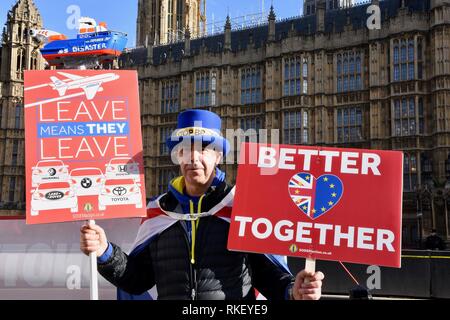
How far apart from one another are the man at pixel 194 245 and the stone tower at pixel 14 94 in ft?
107

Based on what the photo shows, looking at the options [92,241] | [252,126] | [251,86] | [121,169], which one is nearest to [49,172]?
[121,169]

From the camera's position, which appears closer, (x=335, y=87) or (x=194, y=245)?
(x=194, y=245)

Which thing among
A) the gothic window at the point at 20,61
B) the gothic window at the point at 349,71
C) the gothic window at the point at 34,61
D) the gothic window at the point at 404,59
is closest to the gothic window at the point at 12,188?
the gothic window at the point at 20,61

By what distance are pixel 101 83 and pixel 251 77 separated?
87.9ft

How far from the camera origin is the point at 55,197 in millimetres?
3381

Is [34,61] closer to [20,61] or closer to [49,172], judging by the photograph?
[20,61]

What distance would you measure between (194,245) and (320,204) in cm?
85

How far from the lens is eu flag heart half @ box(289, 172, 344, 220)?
3074 millimetres

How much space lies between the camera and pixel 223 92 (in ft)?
98.4

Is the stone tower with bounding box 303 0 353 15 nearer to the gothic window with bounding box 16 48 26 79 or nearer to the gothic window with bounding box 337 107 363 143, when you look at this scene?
the gothic window with bounding box 337 107 363 143

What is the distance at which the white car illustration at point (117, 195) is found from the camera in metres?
3.39

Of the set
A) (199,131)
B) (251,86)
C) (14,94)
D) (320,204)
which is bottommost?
(320,204)

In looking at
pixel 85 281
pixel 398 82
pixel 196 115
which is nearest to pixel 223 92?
pixel 398 82
